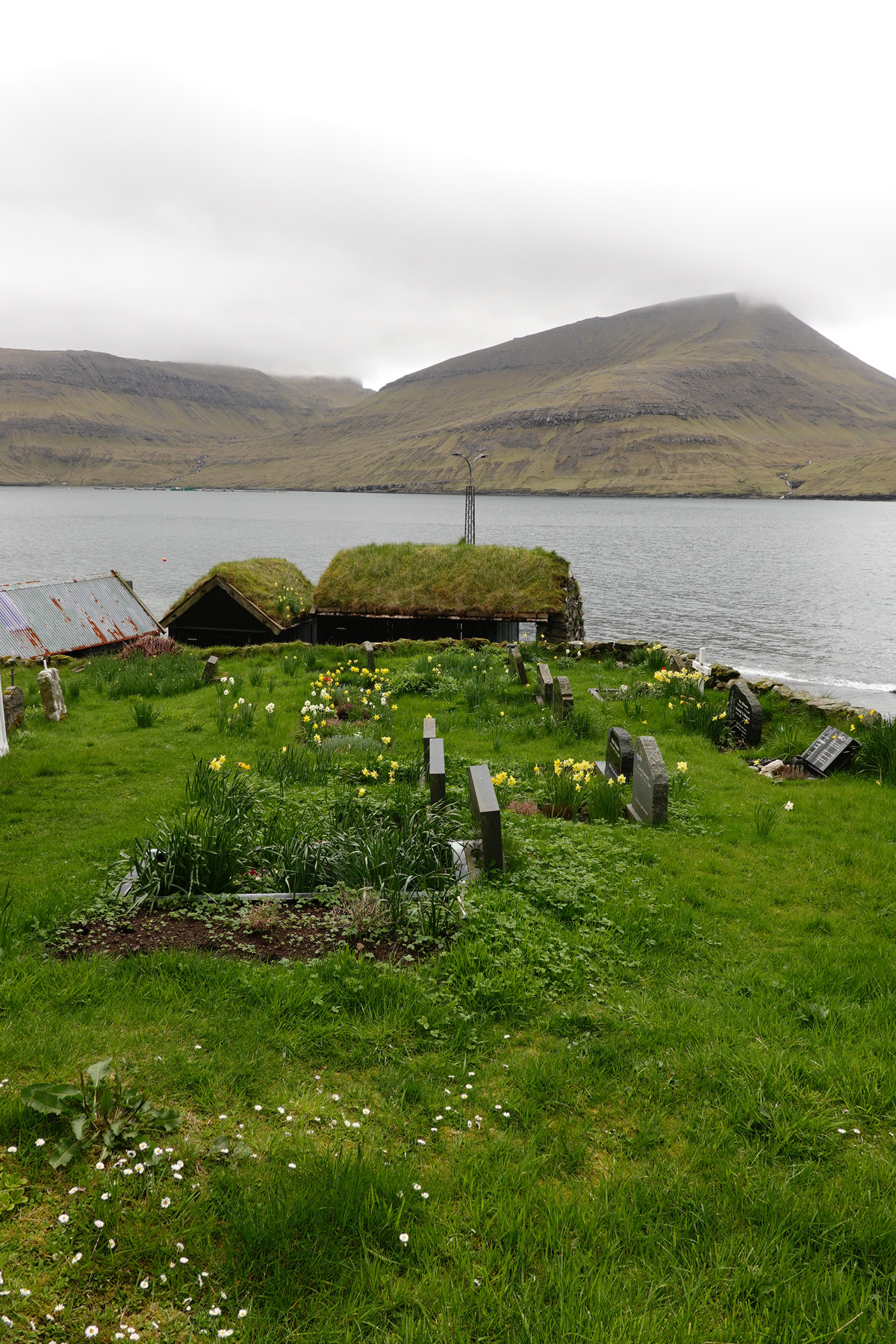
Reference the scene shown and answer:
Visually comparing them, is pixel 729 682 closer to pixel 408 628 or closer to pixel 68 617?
pixel 408 628

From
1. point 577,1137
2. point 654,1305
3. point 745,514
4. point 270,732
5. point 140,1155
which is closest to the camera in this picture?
point 654,1305

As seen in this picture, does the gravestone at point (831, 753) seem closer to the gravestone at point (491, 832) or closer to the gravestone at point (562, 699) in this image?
the gravestone at point (562, 699)

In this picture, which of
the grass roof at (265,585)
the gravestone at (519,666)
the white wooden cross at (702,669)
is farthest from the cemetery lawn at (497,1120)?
the grass roof at (265,585)

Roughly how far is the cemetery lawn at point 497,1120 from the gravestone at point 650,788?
118 centimetres

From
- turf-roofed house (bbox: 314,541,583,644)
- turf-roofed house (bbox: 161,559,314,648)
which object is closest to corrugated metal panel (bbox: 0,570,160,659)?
turf-roofed house (bbox: 161,559,314,648)

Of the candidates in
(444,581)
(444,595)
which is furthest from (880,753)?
(444,581)

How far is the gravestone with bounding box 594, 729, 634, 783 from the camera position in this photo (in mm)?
10250

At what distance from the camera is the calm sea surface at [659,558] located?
149ft

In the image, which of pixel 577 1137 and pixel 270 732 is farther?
pixel 270 732

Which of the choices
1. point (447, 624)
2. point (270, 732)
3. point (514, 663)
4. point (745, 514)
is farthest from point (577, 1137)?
point (745, 514)

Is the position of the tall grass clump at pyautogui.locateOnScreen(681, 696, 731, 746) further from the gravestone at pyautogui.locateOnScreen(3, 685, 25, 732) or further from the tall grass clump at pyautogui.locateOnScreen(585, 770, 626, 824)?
the gravestone at pyautogui.locateOnScreen(3, 685, 25, 732)

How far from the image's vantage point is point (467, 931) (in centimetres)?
618

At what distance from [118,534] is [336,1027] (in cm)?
13127

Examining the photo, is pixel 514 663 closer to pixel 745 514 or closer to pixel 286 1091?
pixel 286 1091
